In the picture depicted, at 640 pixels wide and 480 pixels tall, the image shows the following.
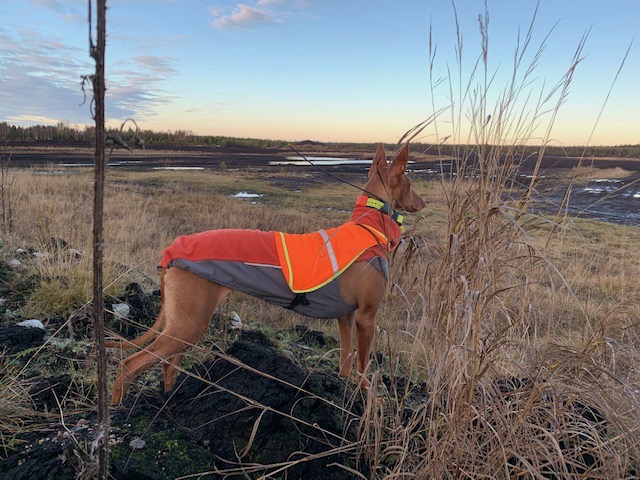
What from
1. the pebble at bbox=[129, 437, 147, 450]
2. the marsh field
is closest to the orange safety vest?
the marsh field

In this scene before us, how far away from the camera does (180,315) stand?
9.34ft

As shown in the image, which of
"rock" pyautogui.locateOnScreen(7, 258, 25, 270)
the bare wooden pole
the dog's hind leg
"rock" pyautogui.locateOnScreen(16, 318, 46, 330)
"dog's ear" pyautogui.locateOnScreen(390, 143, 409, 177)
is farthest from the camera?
"rock" pyautogui.locateOnScreen(7, 258, 25, 270)

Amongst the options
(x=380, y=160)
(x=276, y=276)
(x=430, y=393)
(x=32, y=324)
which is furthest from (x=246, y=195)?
(x=430, y=393)

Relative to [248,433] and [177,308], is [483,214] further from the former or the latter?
[177,308]

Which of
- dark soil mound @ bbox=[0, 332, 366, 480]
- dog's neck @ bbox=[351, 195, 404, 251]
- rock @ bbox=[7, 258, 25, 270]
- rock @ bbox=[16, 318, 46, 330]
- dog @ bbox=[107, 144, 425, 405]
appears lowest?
dark soil mound @ bbox=[0, 332, 366, 480]

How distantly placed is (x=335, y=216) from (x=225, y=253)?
35.1 feet

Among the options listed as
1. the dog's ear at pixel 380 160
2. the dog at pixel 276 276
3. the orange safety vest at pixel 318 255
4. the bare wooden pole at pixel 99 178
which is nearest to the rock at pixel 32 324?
the dog at pixel 276 276

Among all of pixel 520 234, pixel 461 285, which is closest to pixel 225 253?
pixel 461 285

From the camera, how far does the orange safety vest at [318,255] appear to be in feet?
9.86

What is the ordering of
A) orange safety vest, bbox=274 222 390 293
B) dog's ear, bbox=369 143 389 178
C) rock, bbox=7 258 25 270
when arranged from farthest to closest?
1. rock, bbox=7 258 25 270
2. dog's ear, bbox=369 143 389 178
3. orange safety vest, bbox=274 222 390 293

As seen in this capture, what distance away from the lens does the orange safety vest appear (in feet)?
9.86

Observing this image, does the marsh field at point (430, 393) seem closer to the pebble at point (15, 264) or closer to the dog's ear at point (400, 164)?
the dog's ear at point (400, 164)

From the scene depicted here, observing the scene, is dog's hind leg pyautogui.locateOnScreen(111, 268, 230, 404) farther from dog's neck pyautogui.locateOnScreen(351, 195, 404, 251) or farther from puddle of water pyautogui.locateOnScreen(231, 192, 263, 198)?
puddle of water pyautogui.locateOnScreen(231, 192, 263, 198)

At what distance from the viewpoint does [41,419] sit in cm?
235
